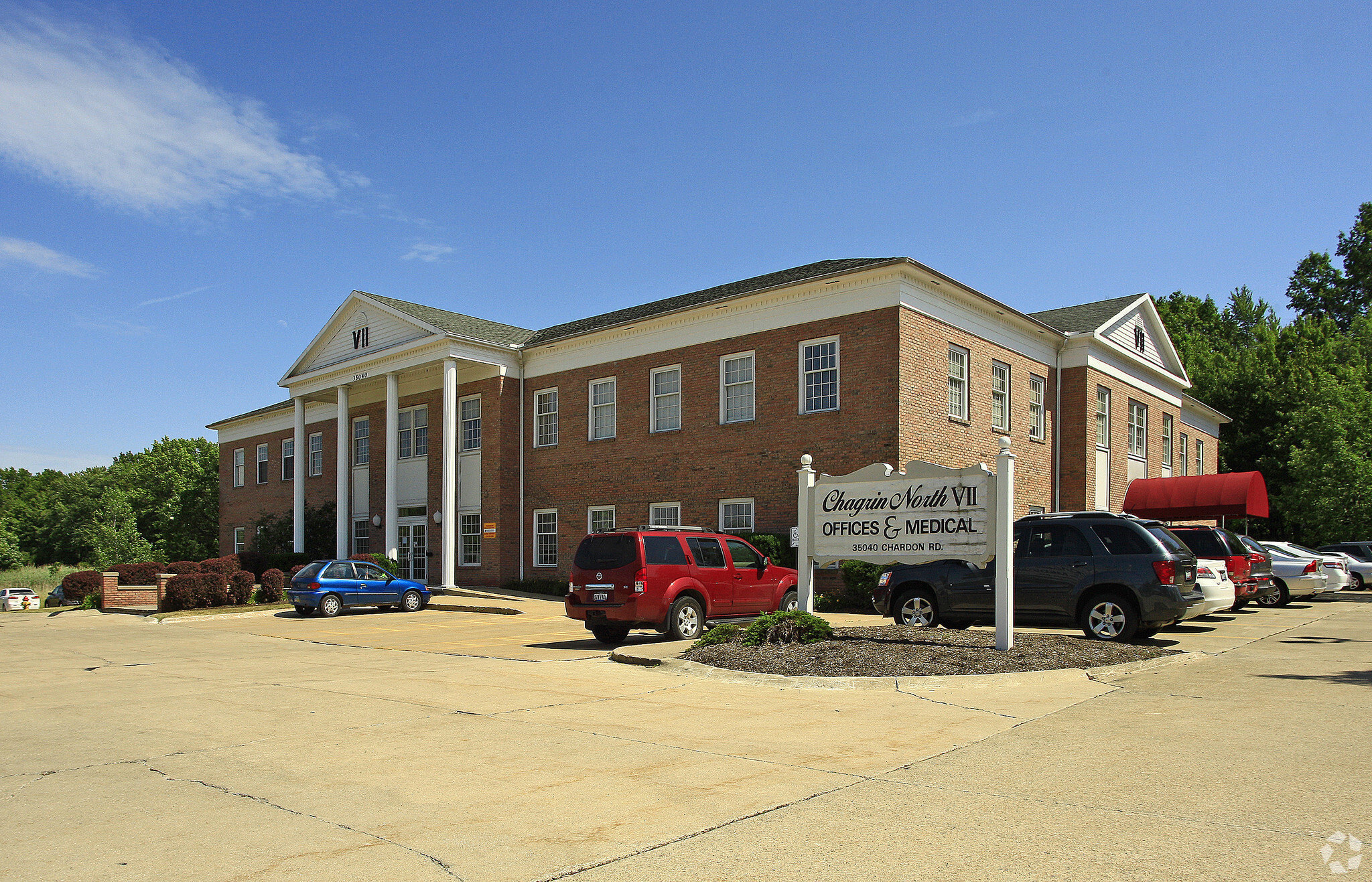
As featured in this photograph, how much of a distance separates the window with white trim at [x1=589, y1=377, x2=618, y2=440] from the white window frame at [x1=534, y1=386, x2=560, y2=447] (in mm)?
1673

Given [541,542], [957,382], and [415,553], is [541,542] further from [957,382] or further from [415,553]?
[957,382]

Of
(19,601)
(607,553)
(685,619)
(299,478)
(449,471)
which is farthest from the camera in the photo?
(19,601)

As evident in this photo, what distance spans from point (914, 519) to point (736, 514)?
43.4ft

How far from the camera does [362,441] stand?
1550 inches

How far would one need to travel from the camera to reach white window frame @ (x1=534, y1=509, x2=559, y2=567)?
31.6m

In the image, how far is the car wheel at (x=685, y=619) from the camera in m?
15.7

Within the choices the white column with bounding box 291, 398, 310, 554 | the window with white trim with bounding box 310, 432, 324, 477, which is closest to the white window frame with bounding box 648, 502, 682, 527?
the white column with bounding box 291, 398, 310, 554

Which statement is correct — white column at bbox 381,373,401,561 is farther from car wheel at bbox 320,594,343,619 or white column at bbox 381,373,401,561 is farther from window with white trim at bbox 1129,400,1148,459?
window with white trim at bbox 1129,400,1148,459

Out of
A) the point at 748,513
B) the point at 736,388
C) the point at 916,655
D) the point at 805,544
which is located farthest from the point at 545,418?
the point at 916,655

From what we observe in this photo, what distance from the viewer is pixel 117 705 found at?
10.1 metres

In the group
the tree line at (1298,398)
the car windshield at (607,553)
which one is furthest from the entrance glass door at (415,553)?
the tree line at (1298,398)

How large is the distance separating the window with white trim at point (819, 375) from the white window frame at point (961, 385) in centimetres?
303

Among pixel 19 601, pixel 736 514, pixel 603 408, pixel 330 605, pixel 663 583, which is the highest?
pixel 603 408

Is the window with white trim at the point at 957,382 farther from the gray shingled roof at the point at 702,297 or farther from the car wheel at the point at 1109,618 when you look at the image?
the car wheel at the point at 1109,618
